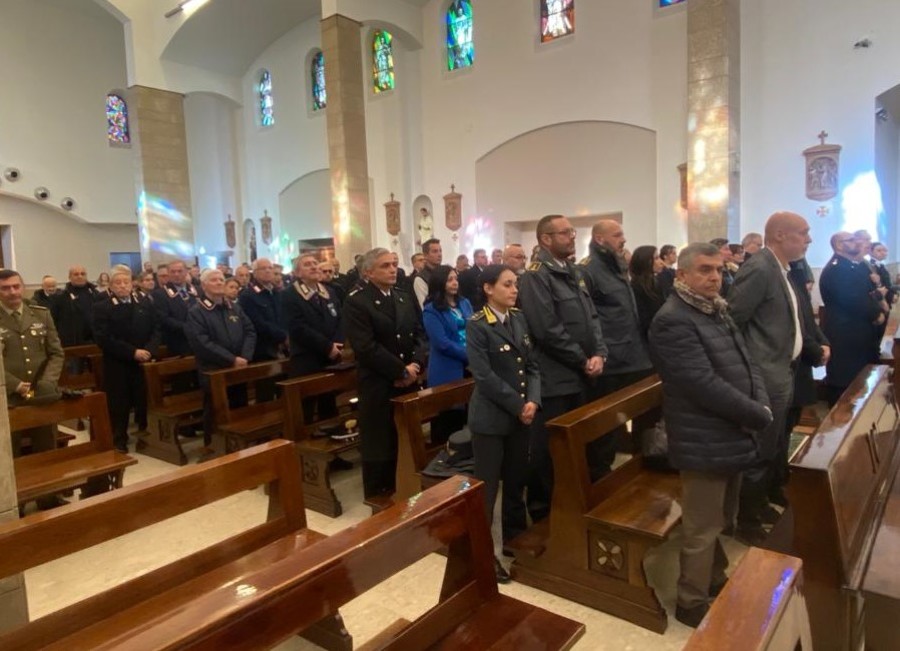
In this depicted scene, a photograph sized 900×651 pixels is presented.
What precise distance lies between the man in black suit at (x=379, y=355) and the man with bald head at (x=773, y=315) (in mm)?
1844

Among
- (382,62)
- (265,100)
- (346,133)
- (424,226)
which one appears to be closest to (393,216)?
(424,226)

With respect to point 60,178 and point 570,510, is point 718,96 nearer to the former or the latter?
point 570,510

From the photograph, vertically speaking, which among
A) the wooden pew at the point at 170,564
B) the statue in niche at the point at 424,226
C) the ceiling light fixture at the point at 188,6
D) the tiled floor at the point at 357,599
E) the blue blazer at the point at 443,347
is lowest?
the tiled floor at the point at 357,599

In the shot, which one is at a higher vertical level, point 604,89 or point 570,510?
point 604,89

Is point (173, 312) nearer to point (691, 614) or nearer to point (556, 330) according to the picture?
point (556, 330)

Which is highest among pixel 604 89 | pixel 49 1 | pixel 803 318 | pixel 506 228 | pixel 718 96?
pixel 49 1

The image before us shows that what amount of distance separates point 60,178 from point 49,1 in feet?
14.2

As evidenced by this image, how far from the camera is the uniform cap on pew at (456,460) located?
10.5 ft

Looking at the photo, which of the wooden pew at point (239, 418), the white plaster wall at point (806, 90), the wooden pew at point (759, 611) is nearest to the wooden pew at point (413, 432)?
the wooden pew at point (239, 418)

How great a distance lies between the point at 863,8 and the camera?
8688 millimetres

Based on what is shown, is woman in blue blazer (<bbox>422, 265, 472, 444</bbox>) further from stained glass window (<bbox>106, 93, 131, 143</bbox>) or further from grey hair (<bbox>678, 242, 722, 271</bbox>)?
stained glass window (<bbox>106, 93, 131, 143</bbox>)

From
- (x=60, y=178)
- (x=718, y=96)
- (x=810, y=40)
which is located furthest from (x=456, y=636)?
(x=60, y=178)

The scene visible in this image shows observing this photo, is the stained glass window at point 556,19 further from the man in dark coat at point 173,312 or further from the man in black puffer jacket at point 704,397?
the man in black puffer jacket at point 704,397

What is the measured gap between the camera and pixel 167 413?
4934mm
